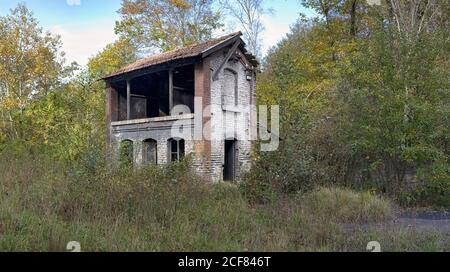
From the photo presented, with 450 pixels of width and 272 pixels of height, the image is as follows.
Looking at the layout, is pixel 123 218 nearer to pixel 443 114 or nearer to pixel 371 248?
pixel 371 248

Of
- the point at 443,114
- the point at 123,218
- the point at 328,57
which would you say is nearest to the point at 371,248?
the point at 123,218

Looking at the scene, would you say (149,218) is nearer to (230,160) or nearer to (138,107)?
(230,160)

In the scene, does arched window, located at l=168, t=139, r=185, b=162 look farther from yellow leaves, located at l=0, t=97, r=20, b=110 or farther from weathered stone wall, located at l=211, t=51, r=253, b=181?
yellow leaves, located at l=0, t=97, r=20, b=110

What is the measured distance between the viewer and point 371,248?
6.34 metres

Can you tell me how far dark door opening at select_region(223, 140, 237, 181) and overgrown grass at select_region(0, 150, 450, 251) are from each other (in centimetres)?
791

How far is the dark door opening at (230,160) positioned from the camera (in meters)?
17.6

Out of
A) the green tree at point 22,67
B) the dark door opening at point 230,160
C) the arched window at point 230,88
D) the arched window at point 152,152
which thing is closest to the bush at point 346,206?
the dark door opening at point 230,160

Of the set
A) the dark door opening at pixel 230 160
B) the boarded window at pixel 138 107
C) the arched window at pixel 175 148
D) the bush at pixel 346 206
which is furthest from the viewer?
the boarded window at pixel 138 107

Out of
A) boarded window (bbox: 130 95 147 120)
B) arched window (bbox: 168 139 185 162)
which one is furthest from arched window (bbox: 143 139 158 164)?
boarded window (bbox: 130 95 147 120)

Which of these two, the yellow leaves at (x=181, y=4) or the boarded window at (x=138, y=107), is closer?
the boarded window at (x=138, y=107)

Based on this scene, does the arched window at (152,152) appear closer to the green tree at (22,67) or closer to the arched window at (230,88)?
the arched window at (230,88)

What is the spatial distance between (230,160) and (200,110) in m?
3.19

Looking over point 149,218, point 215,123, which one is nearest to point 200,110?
point 215,123

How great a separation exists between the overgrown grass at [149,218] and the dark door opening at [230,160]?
7908mm
